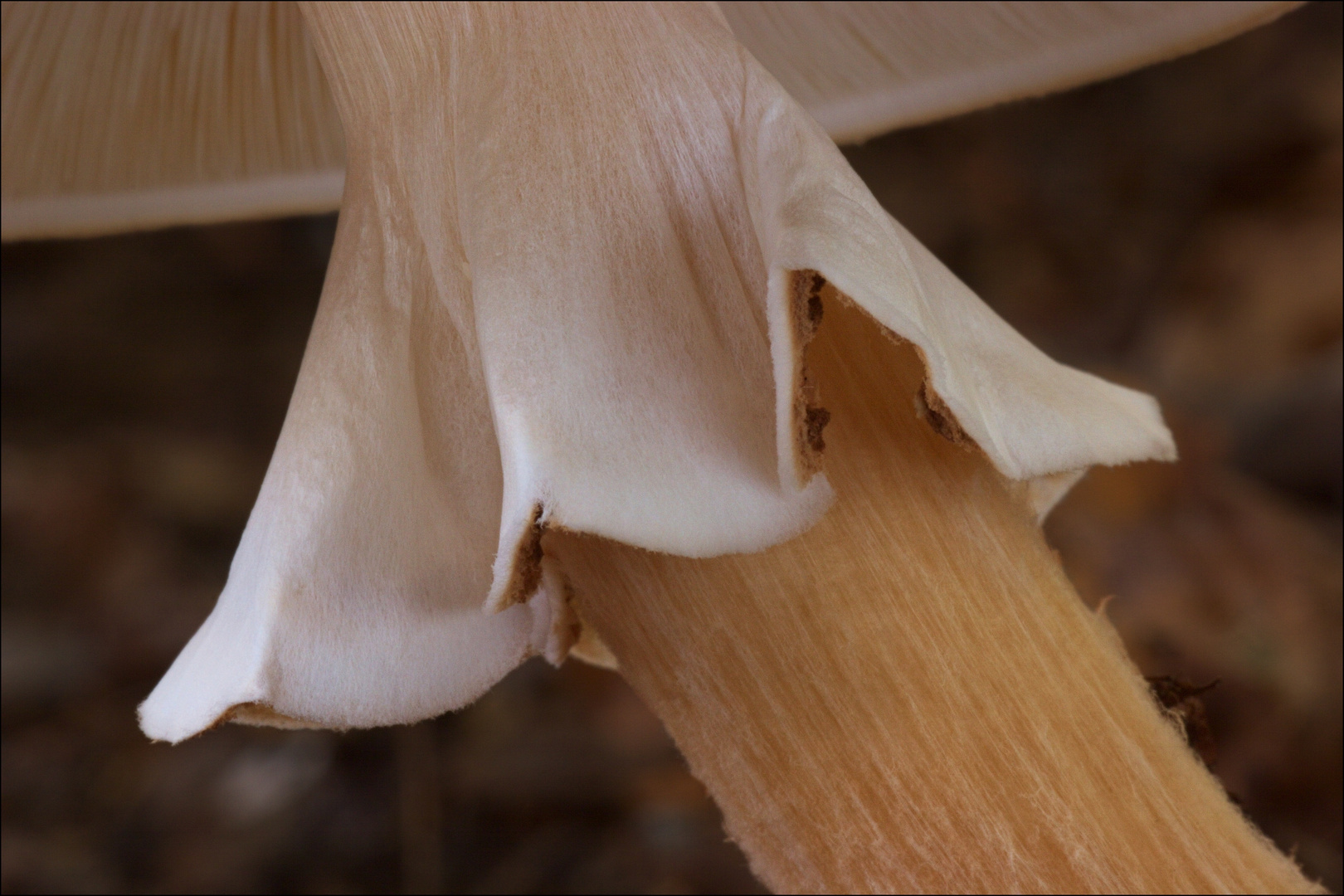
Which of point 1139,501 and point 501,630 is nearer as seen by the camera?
point 501,630

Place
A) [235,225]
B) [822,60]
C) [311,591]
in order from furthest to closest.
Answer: [235,225] → [822,60] → [311,591]

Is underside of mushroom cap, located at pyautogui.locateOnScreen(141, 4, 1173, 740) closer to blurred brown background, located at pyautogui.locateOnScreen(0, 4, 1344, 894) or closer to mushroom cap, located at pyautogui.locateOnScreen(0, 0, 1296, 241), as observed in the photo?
mushroom cap, located at pyautogui.locateOnScreen(0, 0, 1296, 241)

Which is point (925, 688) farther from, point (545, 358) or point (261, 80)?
point (261, 80)

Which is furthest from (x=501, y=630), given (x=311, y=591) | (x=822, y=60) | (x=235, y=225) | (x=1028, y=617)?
(x=235, y=225)

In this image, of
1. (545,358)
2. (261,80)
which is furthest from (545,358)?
(261,80)

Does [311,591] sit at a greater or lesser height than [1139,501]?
greater

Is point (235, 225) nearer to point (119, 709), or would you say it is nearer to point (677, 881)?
point (119, 709)

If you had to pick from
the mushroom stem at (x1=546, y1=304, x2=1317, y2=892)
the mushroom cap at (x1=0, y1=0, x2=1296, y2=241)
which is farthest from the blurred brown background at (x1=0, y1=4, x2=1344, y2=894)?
the mushroom stem at (x1=546, y1=304, x2=1317, y2=892)
